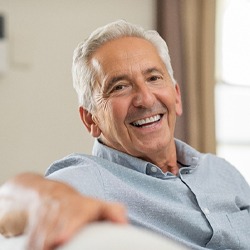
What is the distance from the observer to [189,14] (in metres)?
3.46

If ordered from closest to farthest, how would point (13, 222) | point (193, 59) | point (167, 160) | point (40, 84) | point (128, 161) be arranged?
point (13, 222), point (128, 161), point (167, 160), point (40, 84), point (193, 59)

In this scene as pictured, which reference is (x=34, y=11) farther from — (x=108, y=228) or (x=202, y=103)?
(x=108, y=228)

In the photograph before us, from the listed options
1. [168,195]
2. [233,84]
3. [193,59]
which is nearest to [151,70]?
[168,195]

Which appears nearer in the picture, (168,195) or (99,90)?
(168,195)

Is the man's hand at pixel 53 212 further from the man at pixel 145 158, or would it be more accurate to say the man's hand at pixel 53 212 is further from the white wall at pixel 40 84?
the white wall at pixel 40 84

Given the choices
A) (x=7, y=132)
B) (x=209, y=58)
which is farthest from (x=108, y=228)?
(x=209, y=58)

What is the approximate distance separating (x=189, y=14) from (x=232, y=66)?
0.40m

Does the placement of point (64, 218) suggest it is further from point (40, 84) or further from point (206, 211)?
point (40, 84)

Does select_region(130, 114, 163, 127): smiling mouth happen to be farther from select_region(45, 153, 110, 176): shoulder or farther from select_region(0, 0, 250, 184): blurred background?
select_region(0, 0, 250, 184): blurred background

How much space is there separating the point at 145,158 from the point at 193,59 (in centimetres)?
172

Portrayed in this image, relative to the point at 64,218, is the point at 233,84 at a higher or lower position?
lower

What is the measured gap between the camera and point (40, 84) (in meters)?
3.31

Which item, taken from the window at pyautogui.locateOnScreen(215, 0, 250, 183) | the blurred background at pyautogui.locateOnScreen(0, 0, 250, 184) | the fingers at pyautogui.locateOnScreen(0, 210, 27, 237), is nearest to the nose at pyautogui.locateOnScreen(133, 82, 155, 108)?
the fingers at pyautogui.locateOnScreen(0, 210, 27, 237)

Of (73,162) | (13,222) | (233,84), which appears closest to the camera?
(13,222)
